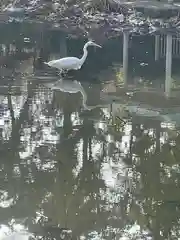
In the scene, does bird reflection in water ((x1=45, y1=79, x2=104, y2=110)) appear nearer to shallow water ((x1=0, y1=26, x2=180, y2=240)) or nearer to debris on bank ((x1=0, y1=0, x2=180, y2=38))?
shallow water ((x1=0, y1=26, x2=180, y2=240))

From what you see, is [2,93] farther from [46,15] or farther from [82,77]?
[46,15]

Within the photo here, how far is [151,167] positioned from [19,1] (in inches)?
683

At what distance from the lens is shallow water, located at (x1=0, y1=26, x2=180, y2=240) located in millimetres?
5805

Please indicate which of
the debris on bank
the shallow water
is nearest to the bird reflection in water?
the shallow water

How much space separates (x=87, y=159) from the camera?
7465 mm

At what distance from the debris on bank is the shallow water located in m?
7.29

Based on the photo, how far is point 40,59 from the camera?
13.6 metres

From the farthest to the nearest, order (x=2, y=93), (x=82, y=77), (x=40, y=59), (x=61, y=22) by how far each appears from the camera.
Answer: (x=61, y=22)
(x=40, y=59)
(x=82, y=77)
(x=2, y=93)

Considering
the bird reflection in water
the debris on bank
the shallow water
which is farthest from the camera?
the debris on bank

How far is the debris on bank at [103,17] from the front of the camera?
61.8 feet

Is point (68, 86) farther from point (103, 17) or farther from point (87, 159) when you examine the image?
point (103, 17)

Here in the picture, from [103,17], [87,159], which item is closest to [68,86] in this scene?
[87,159]

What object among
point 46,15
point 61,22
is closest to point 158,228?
point 61,22

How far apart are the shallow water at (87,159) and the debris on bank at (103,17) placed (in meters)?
7.29
